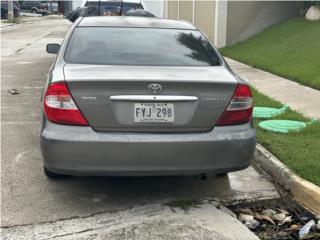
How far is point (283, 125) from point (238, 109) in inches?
93.1

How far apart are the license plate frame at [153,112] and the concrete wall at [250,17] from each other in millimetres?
12891

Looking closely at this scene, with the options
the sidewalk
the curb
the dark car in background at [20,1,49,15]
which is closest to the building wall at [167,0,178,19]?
the sidewalk

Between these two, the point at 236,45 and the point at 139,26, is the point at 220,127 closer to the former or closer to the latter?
the point at 139,26

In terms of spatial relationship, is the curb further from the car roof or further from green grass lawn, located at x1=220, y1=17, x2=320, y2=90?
green grass lawn, located at x1=220, y1=17, x2=320, y2=90

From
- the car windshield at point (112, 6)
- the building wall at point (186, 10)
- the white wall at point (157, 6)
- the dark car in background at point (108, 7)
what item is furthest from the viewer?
the white wall at point (157, 6)

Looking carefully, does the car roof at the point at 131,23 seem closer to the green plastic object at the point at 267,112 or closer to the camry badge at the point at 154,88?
the camry badge at the point at 154,88

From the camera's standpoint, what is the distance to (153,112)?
389cm

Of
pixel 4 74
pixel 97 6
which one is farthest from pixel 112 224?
pixel 97 6

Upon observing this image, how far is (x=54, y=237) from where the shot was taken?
12.3 feet

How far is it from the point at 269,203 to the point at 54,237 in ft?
6.20

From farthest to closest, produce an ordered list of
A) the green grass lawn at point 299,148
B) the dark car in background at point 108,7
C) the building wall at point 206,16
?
the building wall at point 206,16
the dark car in background at point 108,7
the green grass lawn at point 299,148

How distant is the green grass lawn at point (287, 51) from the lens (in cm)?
1057

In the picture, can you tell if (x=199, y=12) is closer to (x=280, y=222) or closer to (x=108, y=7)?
(x=108, y=7)

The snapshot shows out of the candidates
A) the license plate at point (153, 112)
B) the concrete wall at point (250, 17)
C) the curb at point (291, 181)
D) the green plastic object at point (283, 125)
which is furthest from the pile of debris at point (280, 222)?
the concrete wall at point (250, 17)
